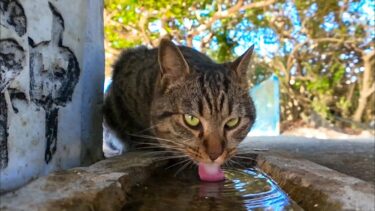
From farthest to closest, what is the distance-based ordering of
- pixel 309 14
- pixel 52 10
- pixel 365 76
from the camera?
pixel 365 76 → pixel 309 14 → pixel 52 10

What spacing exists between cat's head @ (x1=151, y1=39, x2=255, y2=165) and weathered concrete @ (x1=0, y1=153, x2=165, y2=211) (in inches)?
16.4

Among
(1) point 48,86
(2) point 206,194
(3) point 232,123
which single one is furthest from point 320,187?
(1) point 48,86

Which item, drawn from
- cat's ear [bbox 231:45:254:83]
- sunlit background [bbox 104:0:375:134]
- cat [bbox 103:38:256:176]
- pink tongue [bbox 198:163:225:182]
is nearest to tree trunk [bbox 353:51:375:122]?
sunlit background [bbox 104:0:375:134]

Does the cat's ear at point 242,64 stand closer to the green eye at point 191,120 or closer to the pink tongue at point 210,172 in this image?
the green eye at point 191,120

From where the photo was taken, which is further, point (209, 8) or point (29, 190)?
point (209, 8)

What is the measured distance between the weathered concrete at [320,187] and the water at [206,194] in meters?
0.06

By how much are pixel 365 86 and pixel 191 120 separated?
899 cm

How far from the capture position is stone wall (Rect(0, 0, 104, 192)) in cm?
172

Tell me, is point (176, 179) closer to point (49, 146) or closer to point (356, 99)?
point (49, 146)

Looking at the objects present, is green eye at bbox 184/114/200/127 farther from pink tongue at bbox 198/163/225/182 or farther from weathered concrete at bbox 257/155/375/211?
weathered concrete at bbox 257/155/375/211

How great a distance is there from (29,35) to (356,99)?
34.2ft

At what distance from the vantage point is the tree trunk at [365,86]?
33.9 ft

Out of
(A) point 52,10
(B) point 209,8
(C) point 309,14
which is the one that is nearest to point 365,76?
(C) point 309,14

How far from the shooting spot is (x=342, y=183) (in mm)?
1881
